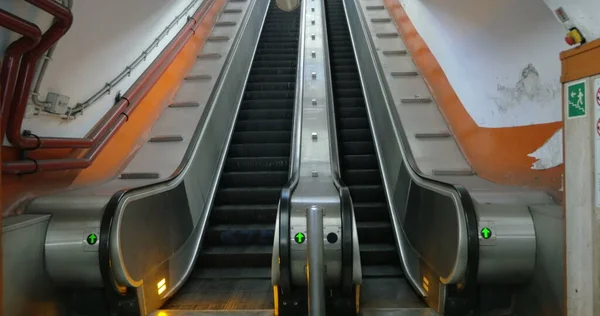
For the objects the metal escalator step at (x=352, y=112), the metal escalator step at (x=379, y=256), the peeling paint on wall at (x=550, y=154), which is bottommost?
the metal escalator step at (x=379, y=256)

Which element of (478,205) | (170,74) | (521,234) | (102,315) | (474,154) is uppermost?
(170,74)

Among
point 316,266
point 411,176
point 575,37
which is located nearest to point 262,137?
point 411,176

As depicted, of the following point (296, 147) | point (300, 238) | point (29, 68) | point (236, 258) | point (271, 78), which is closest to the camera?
point (29, 68)

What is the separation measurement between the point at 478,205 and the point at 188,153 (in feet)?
8.47

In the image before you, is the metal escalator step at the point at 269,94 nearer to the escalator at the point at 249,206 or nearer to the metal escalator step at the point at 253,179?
the escalator at the point at 249,206

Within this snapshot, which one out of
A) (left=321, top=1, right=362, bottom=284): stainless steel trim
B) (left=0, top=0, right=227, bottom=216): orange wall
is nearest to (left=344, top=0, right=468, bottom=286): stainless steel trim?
(left=321, top=1, right=362, bottom=284): stainless steel trim

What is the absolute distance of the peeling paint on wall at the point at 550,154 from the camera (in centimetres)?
253

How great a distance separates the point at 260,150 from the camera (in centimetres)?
489

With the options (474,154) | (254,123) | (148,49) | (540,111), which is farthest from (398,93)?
(148,49)

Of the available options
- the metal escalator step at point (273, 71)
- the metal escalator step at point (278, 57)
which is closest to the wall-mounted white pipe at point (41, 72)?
the metal escalator step at point (273, 71)

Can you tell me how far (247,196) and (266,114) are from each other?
160cm

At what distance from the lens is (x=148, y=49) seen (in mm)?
4496

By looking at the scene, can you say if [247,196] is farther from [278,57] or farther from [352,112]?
[278,57]

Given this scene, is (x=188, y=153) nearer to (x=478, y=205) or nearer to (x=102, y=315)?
(x=102, y=315)
